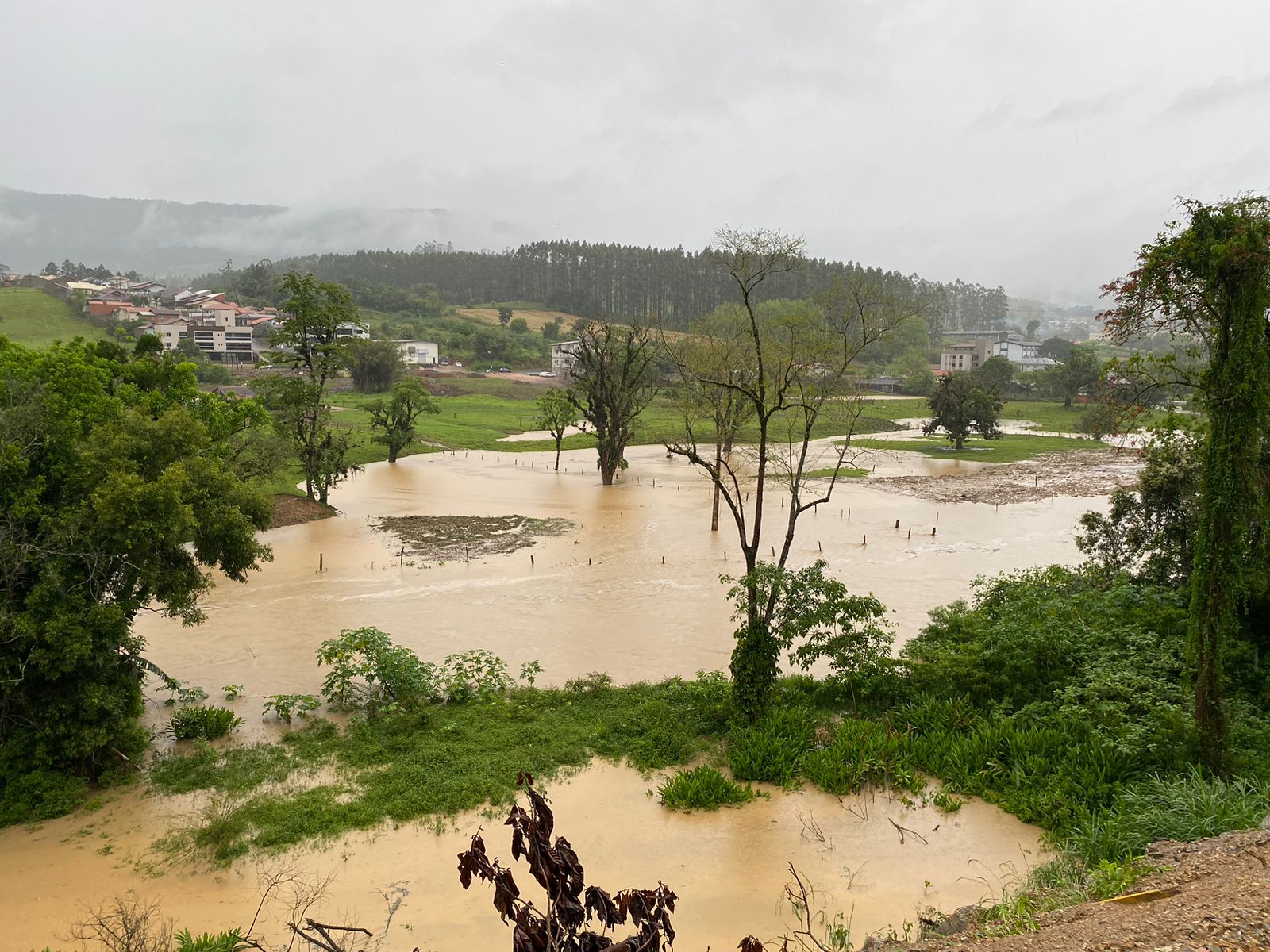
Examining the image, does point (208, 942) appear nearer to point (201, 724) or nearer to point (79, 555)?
point (79, 555)

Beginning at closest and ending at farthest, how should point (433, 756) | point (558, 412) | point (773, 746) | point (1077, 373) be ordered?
point (773, 746)
point (433, 756)
point (558, 412)
point (1077, 373)

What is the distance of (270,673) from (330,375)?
69.7ft

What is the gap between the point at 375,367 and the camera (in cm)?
7581

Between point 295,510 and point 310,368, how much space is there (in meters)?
6.11

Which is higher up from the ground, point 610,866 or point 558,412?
point 558,412

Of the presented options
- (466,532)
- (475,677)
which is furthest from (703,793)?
(466,532)

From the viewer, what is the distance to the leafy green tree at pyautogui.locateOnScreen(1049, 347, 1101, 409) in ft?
245

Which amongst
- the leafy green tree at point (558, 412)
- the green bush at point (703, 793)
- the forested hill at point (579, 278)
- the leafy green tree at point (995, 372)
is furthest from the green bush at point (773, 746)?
the forested hill at point (579, 278)

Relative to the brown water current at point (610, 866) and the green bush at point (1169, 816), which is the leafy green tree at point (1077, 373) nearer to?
the green bush at point (1169, 816)

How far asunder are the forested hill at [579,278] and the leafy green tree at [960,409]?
5825cm

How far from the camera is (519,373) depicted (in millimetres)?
98312

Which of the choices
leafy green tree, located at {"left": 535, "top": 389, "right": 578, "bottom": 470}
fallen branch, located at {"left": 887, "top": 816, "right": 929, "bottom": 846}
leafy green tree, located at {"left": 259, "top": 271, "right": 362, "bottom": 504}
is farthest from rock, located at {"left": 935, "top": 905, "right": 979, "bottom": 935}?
leafy green tree, located at {"left": 535, "top": 389, "right": 578, "bottom": 470}

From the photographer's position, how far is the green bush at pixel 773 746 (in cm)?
1159

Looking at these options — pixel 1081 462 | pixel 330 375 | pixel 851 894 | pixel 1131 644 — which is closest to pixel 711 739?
pixel 851 894
